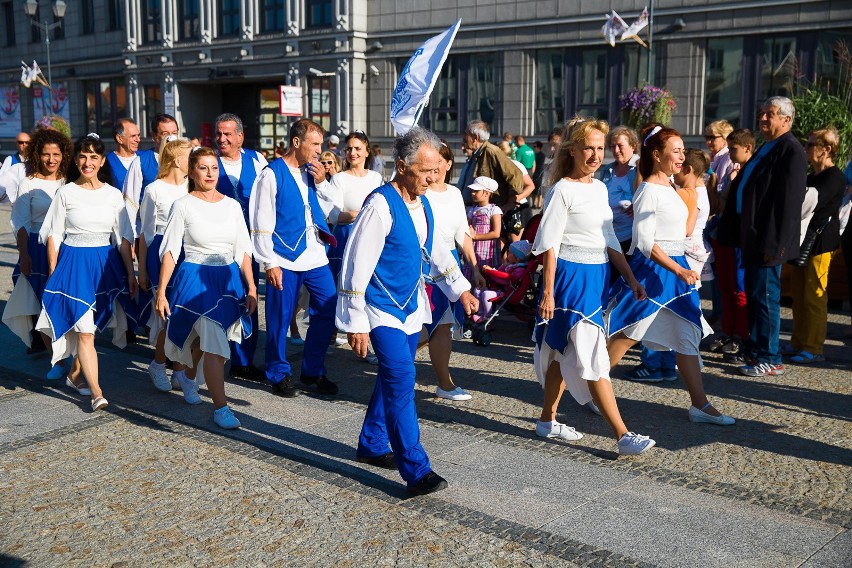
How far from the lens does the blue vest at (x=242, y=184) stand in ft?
23.4

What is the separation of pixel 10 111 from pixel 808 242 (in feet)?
133

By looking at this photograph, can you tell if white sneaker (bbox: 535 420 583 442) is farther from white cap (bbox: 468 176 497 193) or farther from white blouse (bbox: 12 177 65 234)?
white blouse (bbox: 12 177 65 234)

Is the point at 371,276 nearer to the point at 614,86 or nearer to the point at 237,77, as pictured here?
the point at 614,86

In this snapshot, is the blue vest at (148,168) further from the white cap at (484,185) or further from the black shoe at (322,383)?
the white cap at (484,185)

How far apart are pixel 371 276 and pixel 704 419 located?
98.8 inches

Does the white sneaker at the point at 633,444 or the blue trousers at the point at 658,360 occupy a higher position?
the blue trousers at the point at 658,360

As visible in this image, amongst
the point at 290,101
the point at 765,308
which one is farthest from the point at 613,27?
the point at 765,308

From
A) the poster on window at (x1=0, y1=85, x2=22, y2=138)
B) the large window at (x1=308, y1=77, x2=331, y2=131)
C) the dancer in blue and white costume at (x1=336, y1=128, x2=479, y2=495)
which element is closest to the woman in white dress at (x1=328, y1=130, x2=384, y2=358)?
the dancer in blue and white costume at (x1=336, y1=128, x2=479, y2=495)

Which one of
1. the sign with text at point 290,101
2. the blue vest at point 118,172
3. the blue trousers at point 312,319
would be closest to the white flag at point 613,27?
the sign with text at point 290,101

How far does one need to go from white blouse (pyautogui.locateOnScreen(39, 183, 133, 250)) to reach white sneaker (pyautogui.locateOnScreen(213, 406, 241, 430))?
5.72 feet

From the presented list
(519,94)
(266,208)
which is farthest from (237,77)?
(266,208)

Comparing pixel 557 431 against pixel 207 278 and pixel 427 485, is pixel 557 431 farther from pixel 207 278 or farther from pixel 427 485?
pixel 207 278

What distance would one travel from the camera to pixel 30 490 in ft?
15.3

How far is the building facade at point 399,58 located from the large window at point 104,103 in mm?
72
